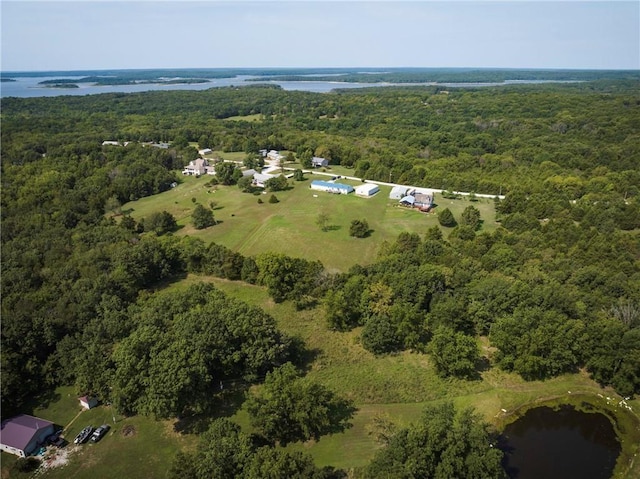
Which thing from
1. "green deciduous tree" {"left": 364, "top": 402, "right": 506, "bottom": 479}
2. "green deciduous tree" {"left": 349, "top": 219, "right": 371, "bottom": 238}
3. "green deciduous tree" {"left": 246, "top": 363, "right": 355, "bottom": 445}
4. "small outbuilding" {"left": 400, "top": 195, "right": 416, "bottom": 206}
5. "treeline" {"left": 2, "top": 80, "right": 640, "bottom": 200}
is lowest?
"green deciduous tree" {"left": 246, "top": 363, "right": 355, "bottom": 445}

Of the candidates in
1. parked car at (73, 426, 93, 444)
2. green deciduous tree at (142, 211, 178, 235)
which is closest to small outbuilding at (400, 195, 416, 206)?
green deciduous tree at (142, 211, 178, 235)

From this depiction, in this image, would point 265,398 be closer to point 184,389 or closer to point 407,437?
point 184,389

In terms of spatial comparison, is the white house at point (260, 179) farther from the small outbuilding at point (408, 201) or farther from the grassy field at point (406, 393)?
the grassy field at point (406, 393)

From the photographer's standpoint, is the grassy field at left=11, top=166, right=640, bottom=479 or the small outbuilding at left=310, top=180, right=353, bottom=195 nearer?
the grassy field at left=11, top=166, right=640, bottom=479

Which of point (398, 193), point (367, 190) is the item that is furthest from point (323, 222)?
point (398, 193)

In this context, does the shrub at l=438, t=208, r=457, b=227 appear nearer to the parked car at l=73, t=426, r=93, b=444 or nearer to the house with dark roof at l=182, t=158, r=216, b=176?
the parked car at l=73, t=426, r=93, b=444

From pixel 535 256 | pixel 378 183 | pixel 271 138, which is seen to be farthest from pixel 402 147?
pixel 535 256
